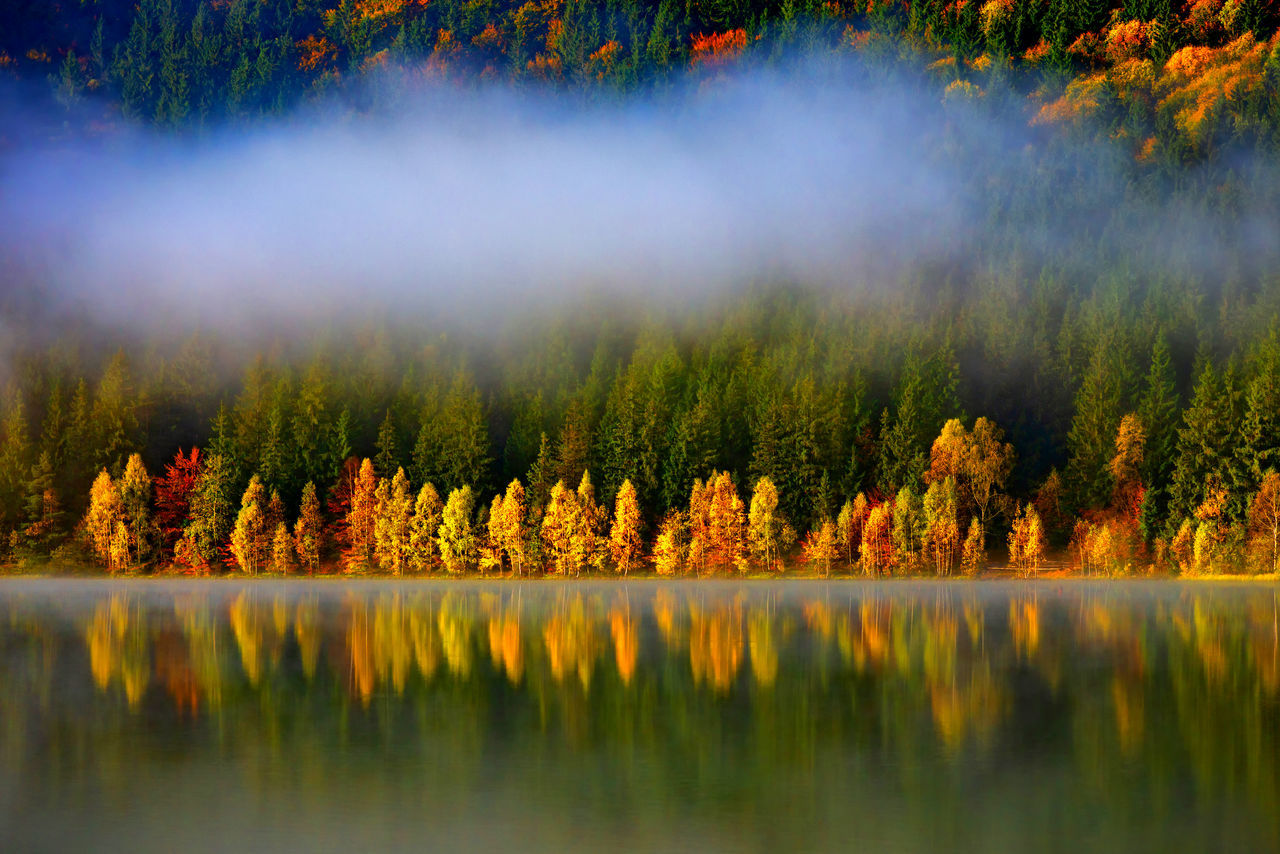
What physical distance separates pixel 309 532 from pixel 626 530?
3152 centimetres

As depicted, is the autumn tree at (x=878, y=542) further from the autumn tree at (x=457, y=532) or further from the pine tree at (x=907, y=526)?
the autumn tree at (x=457, y=532)

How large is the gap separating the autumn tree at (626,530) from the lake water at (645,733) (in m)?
43.6

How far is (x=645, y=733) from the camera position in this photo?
45000 millimetres

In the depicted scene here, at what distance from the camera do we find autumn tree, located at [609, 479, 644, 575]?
129125mm

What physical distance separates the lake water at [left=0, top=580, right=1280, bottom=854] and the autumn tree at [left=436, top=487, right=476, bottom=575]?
45.0 meters

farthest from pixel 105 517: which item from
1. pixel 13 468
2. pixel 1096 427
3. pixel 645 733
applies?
pixel 645 733

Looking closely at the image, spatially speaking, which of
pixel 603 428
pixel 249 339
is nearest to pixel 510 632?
pixel 603 428

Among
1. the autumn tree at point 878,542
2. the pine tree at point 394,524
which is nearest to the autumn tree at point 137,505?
the pine tree at point 394,524

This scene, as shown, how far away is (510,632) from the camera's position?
76.9m

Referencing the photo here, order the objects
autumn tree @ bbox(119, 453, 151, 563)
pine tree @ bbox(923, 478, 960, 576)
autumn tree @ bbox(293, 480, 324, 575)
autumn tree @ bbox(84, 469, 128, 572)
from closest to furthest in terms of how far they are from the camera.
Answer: pine tree @ bbox(923, 478, 960, 576), autumn tree @ bbox(293, 480, 324, 575), autumn tree @ bbox(84, 469, 128, 572), autumn tree @ bbox(119, 453, 151, 563)

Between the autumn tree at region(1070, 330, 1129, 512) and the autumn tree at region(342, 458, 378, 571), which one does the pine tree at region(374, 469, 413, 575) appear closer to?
the autumn tree at region(342, 458, 378, 571)

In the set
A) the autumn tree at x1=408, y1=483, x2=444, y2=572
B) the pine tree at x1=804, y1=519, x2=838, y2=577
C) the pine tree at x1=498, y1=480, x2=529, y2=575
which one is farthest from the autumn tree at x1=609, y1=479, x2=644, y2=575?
the autumn tree at x1=408, y1=483, x2=444, y2=572

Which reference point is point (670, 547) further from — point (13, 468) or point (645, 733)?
point (645, 733)

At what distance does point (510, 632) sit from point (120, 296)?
138 m
